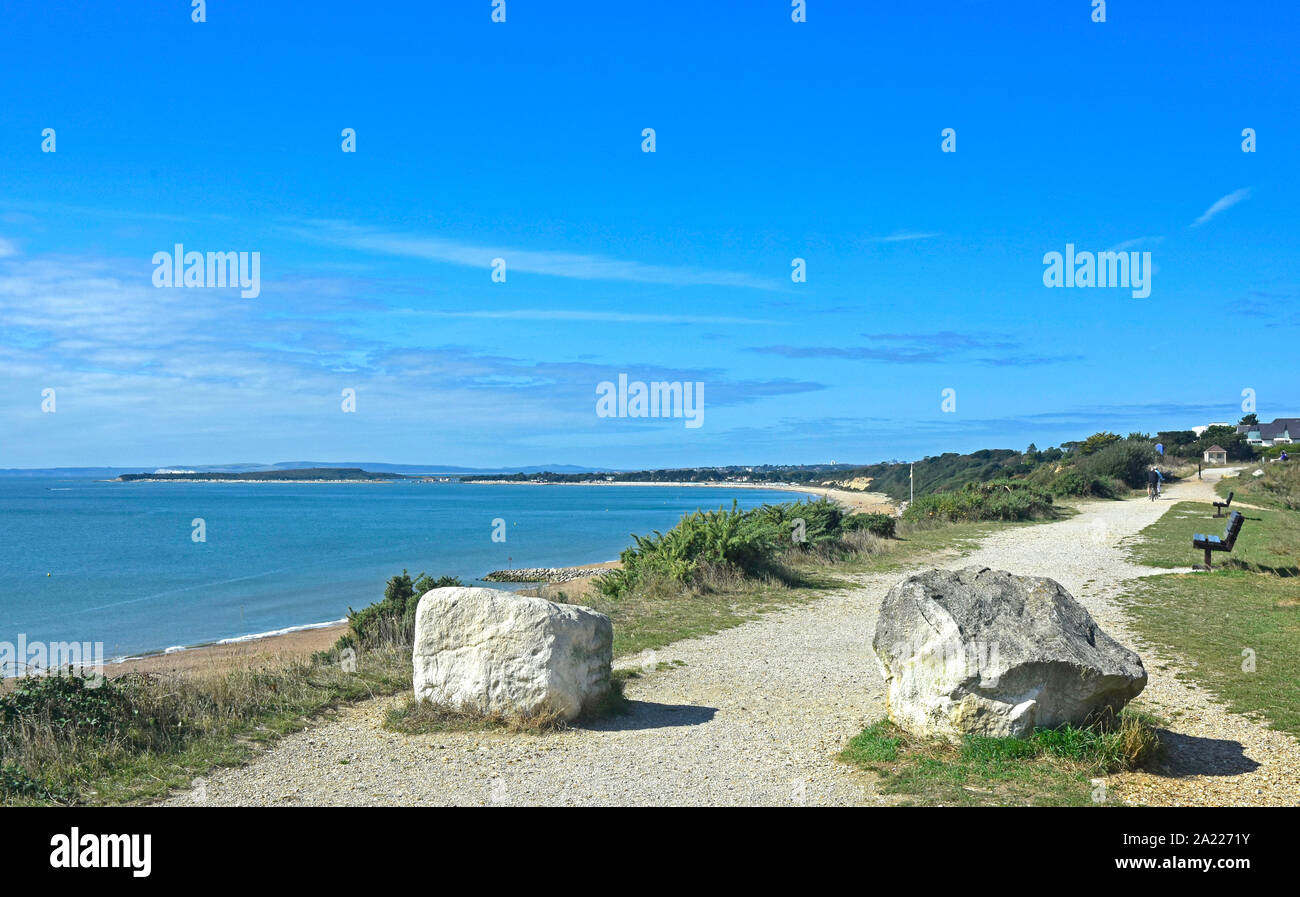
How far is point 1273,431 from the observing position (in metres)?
82.8

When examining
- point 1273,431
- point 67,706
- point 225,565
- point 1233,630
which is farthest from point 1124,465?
point 1273,431

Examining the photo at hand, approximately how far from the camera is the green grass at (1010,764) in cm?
513

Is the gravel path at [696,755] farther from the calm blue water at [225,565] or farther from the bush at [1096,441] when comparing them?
the bush at [1096,441]

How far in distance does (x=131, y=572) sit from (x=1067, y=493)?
39.5 metres

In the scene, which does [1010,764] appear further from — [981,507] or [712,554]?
[981,507]

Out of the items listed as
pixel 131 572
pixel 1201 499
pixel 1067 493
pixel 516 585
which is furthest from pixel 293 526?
pixel 1201 499

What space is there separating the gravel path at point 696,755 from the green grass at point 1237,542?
8563 mm

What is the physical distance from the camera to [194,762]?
6.11m

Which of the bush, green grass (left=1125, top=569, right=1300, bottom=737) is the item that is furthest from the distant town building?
green grass (left=1125, top=569, right=1300, bottom=737)

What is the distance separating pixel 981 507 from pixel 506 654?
83.0 feet

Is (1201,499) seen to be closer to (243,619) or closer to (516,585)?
(516,585)

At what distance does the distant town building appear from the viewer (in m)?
79.4

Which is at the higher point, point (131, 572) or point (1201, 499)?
point (1201, 499)

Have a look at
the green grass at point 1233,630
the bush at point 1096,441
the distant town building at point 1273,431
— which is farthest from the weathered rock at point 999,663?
the distant town building at point 1273,431
